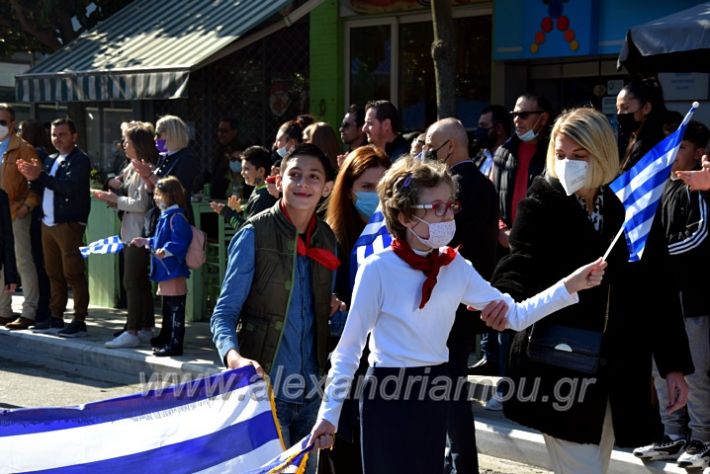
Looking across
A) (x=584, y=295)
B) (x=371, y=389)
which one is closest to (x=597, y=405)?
(x=584, y=295)

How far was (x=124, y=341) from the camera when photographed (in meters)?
10.5

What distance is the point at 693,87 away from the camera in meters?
10.7

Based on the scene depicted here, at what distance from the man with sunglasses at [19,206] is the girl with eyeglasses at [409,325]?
8140 mm

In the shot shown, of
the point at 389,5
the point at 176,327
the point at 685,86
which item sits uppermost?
the point at 389,5

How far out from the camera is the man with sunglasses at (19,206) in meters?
11.6

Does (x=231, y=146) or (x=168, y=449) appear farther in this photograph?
(x=231, y=146)

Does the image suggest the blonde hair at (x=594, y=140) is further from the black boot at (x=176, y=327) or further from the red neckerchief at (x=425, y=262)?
the black boot at (x=176, y=327)

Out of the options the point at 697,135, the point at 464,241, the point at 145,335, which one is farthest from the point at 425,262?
the point at 145,335

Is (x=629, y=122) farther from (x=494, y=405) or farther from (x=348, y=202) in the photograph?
(x=348, y=202)

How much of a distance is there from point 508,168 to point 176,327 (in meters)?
3.35

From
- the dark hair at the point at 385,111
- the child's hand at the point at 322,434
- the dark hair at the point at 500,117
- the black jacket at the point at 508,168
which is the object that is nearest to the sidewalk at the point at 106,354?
the dark hair at the point at 385,111

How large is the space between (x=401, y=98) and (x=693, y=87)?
4.51 meters

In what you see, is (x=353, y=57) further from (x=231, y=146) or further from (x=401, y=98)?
(x=231, y=146)

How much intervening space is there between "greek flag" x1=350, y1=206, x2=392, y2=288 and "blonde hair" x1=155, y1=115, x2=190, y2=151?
5195 mm
